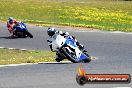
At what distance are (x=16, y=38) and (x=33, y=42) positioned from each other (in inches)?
103

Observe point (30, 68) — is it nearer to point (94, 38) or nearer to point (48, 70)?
point (48, 70)

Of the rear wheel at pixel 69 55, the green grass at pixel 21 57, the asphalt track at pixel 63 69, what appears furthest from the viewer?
the green grass at pixel 21 57

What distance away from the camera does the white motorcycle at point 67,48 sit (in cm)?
1884

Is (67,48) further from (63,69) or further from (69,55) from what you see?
(63,69)

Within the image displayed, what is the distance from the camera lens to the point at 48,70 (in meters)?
15.4

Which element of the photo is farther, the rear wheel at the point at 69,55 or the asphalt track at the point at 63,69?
the rear wheel at the point at 69,55

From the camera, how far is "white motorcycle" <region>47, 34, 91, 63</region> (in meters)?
18.8

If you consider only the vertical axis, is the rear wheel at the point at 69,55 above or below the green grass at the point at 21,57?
above

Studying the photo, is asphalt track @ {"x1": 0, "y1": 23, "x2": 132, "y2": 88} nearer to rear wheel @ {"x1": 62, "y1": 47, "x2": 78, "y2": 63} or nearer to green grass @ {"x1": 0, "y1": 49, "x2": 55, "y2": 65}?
rear wheel @ {"x1": 62, "y1": 47, "x2": 78, "y2": 63}

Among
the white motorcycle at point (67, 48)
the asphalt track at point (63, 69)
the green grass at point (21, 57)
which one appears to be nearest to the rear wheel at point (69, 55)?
the white motorcycle at point (67, 48)

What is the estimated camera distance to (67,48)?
62.5ft

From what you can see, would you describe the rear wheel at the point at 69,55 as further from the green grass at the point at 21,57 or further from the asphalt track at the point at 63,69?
the green grass at the point at 21,57

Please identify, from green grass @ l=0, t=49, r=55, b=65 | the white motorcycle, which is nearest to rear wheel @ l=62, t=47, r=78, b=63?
the white motorcycle

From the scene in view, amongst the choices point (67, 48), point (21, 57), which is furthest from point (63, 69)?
point (21, 57)
